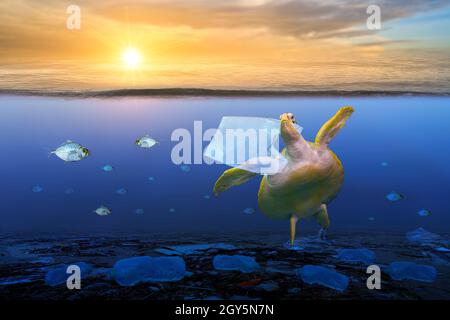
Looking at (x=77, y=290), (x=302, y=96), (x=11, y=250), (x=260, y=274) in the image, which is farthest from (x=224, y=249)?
(x=302, y=96)

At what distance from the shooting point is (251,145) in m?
2.94

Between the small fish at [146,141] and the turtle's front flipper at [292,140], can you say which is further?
the small fish at [146,141]

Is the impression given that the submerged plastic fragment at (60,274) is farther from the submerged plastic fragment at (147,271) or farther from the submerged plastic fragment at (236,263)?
the submerged plastic fragment at (236,263)

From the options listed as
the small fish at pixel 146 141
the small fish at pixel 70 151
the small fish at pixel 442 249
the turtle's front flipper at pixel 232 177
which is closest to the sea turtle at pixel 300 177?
the turtle's front flipper at pixel 232 177

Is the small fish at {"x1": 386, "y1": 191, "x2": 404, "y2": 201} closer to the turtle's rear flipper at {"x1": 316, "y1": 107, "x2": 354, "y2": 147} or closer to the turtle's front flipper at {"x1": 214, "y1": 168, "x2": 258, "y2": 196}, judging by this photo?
the turtle's rear flipper at {"x1": 316, "y1": 107, "x2": 354, "y2": 147}

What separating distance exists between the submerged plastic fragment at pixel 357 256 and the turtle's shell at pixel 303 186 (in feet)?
1.93

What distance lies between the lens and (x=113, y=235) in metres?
4.31

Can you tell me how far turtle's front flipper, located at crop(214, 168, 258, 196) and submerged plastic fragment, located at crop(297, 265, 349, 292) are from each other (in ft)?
3.06

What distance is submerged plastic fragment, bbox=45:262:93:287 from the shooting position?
2.93 metres

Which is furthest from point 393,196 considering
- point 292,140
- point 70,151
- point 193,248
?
point 70,151

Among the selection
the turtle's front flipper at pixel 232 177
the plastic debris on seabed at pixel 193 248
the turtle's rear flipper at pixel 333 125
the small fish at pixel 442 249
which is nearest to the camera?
the turtle's rear flipper at pixel 333 125

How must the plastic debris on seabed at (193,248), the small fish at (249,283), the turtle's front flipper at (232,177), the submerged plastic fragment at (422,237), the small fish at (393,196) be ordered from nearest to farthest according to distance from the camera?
1. the small fish at (249,283)
2. the turtle's front flipper at (232,177)
3. the small fish at (393,196)
4. the plastic debris on seabed at (193,248)
5. the submerged plastic fragment at (422,237)

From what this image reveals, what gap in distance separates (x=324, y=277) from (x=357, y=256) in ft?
2.84

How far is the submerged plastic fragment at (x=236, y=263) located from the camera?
10.3 ft
